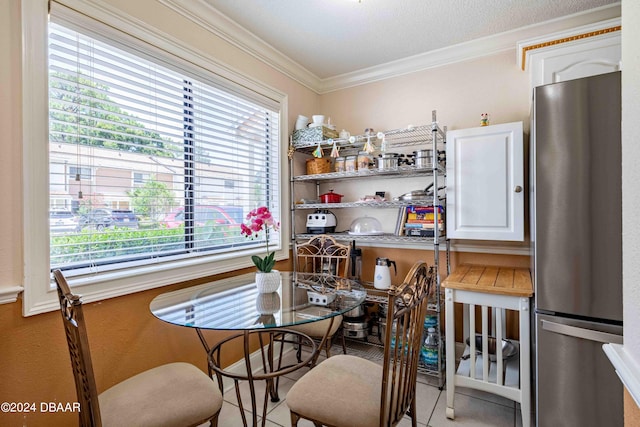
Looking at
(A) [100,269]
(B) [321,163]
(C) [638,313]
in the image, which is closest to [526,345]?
(C) [638,313]

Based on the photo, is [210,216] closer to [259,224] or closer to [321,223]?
[259,224]

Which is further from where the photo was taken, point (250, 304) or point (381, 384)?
point (250, 304)

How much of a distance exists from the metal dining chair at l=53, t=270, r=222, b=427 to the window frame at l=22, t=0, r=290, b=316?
28cm

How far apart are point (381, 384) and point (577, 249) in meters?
1.17

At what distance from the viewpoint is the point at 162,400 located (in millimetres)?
1224

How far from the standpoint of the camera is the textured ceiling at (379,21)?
1.99 meters

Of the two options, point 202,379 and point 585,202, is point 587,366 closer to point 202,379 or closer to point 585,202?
point 585,202

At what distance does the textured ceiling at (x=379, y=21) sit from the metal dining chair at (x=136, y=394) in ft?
6.56

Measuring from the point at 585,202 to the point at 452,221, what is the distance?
0.85 meters

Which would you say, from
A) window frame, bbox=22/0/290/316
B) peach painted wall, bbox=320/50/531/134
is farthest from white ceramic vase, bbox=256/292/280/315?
peach painted wall, bbox=320/50/531/134

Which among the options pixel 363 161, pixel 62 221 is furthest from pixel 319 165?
pixel 62 221

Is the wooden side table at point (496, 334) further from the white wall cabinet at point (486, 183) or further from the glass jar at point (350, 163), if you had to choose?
the glass jar at point (350, 163)

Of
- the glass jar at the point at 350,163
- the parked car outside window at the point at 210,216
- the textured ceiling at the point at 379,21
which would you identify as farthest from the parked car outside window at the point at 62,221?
the glass jar at the point at 350,163

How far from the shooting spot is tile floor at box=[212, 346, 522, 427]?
181cm
